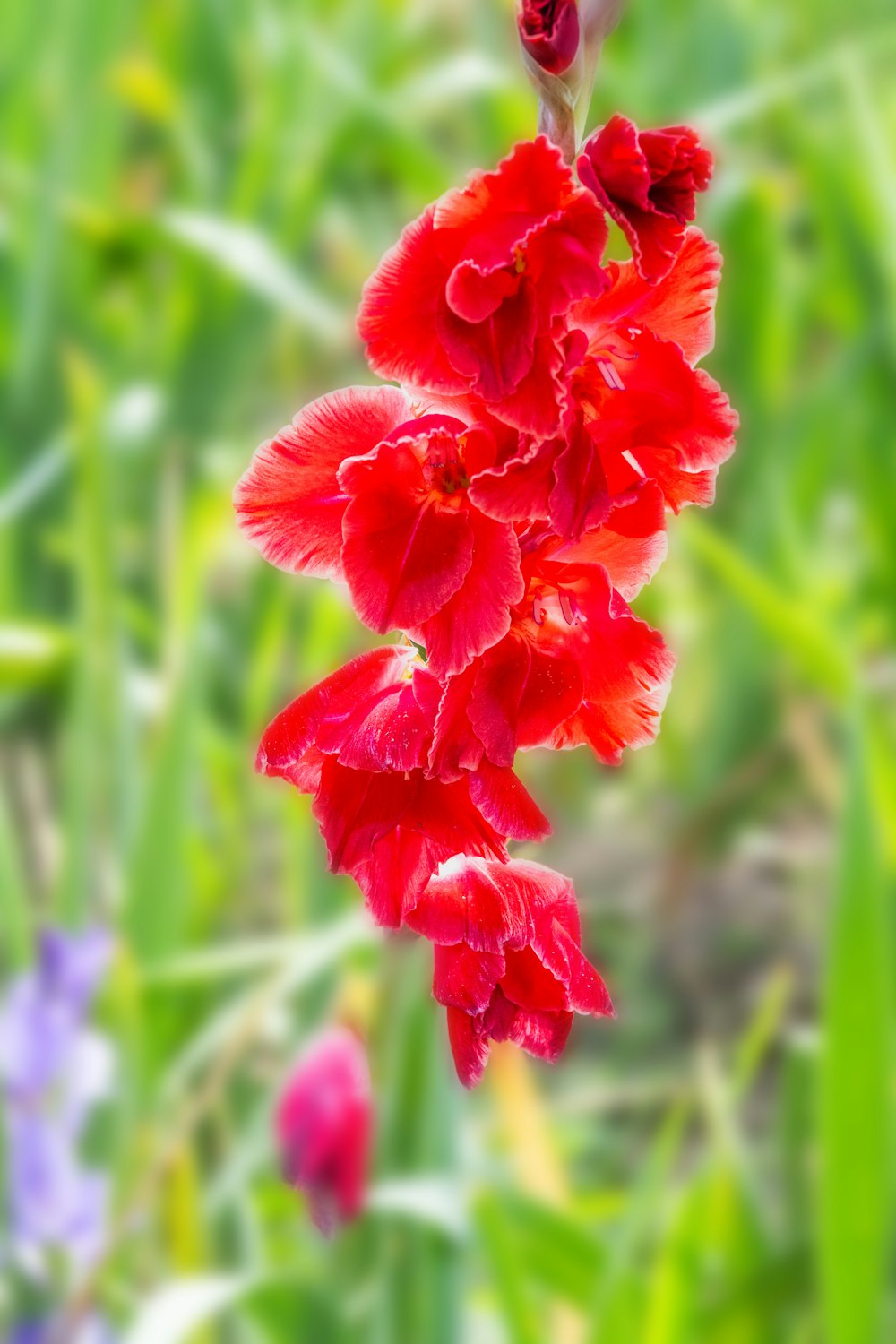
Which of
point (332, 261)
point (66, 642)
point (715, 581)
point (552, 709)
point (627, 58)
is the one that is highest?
point (627, 58)

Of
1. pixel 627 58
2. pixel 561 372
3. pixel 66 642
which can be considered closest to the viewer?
pixel 561 372

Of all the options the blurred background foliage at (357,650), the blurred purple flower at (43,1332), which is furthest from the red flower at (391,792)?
the blurred purple flower at (43,1332)

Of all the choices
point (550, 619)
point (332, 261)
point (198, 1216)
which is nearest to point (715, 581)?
point (332, 261)

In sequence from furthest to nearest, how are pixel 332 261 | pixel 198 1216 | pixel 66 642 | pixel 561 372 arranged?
pixel 332 261 → pixel 66 642 → pixel 198 1216 → pixel 561 372

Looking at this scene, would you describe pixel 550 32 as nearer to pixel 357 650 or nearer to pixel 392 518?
pixel 392 518

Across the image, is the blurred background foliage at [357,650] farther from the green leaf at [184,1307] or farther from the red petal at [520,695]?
the red petal at [520,695]

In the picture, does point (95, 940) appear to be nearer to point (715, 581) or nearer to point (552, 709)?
point (552, 709)

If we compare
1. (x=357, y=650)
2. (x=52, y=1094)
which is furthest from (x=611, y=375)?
(x=357, y=650)

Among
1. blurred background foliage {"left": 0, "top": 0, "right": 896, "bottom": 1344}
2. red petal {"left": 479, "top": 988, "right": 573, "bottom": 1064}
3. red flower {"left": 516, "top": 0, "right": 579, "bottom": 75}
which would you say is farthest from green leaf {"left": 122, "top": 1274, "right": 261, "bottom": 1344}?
red flower {"left": 516, "top": 0, "right": 579, "bottom": 75}
